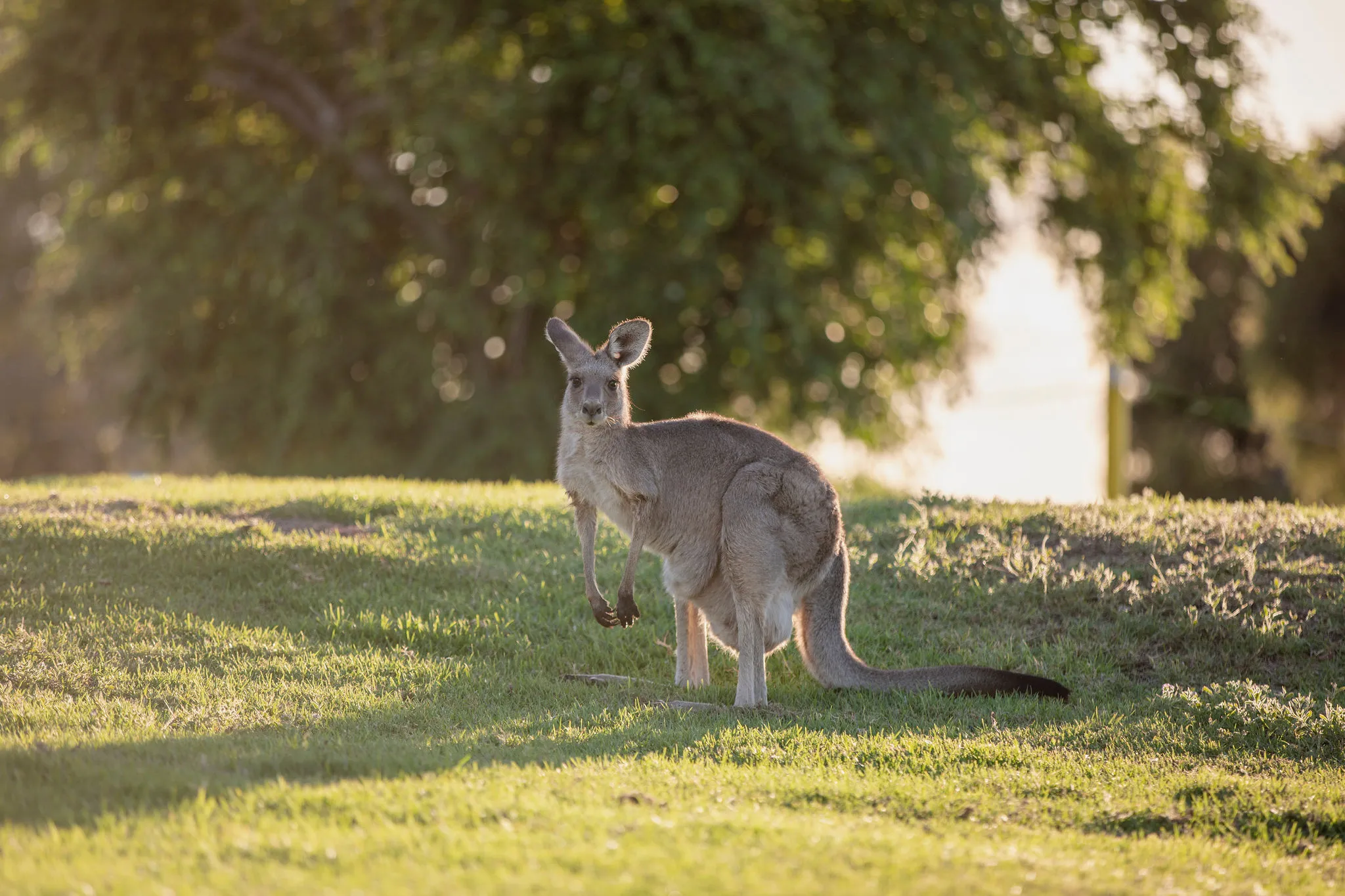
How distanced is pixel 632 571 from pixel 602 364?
3.80ft

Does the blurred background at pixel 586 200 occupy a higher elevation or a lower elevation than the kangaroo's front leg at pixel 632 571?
higher

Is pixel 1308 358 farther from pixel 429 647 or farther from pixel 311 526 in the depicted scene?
pixel 429 647

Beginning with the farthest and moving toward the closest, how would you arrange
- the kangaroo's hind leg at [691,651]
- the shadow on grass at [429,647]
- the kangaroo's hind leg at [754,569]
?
the kangaroo's hind leg at [691,651] → the kangaroo's hind leg at [754,569] → the shadow on grass at [429,647]

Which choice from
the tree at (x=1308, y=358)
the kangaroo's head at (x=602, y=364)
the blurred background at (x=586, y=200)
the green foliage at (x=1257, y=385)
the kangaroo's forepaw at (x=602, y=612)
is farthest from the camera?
the green foliage at (x=1257, y=385)

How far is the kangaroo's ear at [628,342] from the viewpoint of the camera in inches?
315

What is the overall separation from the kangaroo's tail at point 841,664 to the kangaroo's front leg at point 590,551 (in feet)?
3.64

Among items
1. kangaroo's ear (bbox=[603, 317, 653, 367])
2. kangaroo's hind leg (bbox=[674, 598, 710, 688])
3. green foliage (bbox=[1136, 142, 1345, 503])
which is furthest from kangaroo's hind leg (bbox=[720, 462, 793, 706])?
green foliage (bbox=[1136, 142, 1345, 503])

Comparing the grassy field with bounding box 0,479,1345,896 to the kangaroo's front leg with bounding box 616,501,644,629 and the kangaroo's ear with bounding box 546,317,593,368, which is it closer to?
the kangaroo's front leg with bounding box 616,501,644,629

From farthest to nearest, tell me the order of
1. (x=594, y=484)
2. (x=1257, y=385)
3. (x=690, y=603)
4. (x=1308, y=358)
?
1. (x=1308, y=358)
2. (x=1257, y=385)
3. (x=690, y=603)
4. (x=594, y=484)

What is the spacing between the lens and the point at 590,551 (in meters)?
8.21

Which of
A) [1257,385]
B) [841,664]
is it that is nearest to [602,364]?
[841,664]

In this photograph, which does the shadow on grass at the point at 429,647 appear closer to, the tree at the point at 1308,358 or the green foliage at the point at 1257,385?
the green foliage at the point at 1257,385

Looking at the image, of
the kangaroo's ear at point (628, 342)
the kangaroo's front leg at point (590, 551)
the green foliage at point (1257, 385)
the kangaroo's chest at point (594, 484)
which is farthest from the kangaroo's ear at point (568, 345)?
the green foliage at point (1257, 385)

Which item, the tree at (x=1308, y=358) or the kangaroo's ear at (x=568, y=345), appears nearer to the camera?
the kangaroo's ear at (x=568, y=345)
